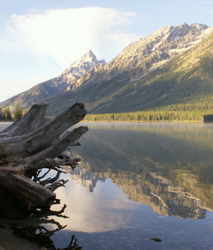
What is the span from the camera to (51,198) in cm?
911

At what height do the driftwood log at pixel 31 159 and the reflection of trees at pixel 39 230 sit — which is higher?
the driftwood log at pixel 31 159

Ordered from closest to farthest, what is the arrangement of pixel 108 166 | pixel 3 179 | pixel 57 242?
pixel 57 242 → pixel 3 179 → pixel 108 166

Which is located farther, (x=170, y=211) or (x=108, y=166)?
(x=108, y=166)

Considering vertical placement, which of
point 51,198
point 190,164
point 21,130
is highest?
point 21,130

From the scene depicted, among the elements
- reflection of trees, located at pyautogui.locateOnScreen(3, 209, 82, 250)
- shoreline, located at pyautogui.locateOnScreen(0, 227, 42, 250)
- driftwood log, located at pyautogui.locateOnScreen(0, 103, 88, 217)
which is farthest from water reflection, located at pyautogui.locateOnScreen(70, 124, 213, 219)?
shoreline, located at pyautogui.locateOnScreen(0, 227, 42, 250)

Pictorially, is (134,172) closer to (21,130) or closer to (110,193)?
(110,193)

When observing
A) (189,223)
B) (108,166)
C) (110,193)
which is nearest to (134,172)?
(108,166)

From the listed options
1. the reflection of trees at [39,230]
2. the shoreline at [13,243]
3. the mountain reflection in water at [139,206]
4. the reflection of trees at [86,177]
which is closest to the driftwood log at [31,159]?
the reflection of trees at [39,230]

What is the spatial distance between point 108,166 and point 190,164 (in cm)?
751

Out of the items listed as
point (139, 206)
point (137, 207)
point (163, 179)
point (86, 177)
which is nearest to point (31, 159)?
point (137, 207)

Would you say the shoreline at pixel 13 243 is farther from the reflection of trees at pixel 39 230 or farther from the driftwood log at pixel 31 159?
the driftwood log at pixel 31 159

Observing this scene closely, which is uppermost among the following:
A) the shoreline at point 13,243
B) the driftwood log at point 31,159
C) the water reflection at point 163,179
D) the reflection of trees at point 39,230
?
the driftwood log at point 31,159

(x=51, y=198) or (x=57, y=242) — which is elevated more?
(x=51, y=198)

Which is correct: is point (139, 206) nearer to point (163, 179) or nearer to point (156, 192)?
point (156, 192)
